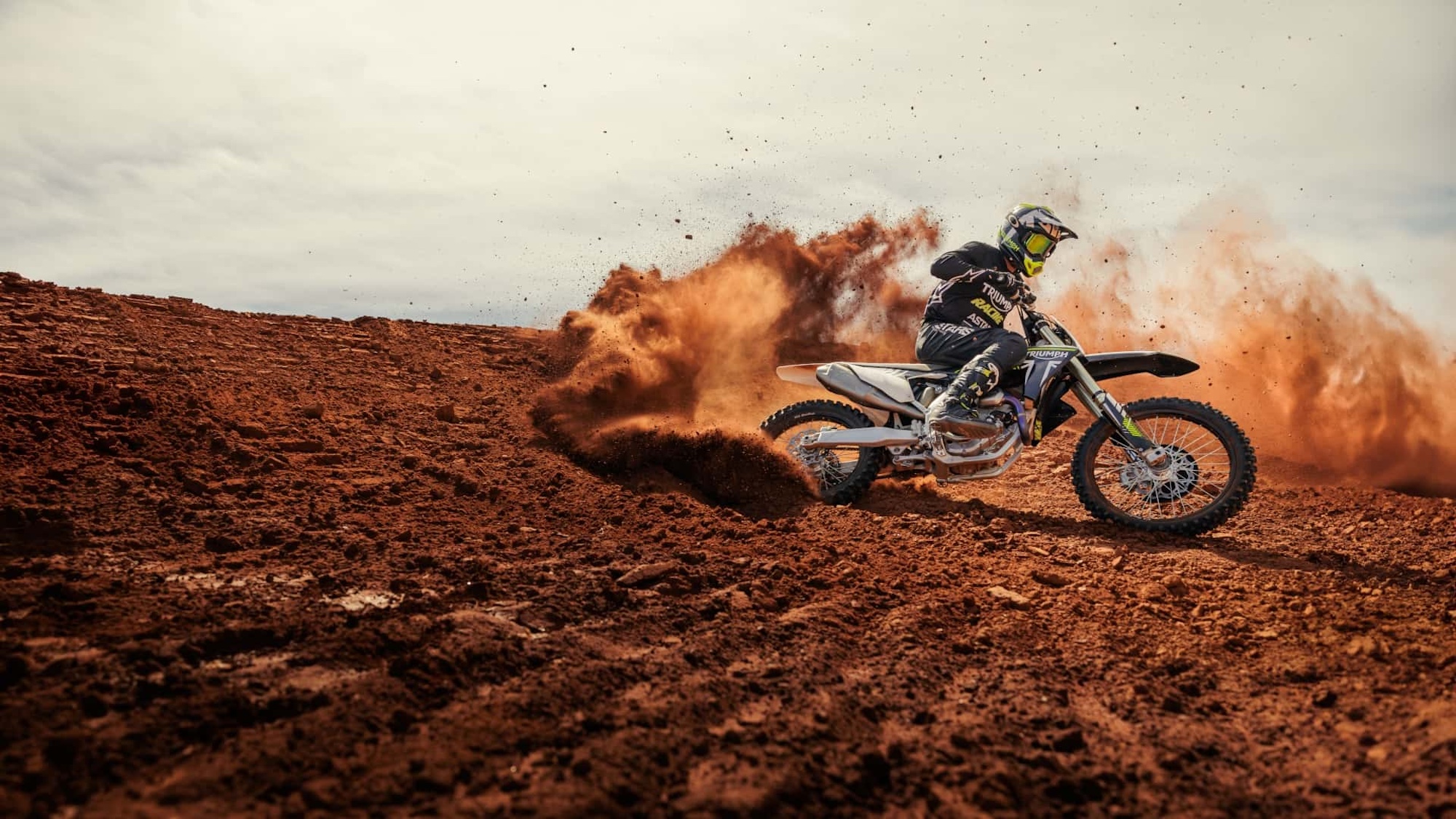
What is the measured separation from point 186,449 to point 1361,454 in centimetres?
1189

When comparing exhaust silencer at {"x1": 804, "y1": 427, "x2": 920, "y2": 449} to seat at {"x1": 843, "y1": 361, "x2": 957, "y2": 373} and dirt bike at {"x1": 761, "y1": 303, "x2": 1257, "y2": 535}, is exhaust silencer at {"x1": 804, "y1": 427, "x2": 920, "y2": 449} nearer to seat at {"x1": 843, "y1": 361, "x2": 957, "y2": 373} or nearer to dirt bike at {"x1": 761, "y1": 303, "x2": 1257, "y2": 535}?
dirt bike at {"x1": 761, "y1": 303, "x2": 1257, "y2": 535}

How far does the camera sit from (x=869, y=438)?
858 cm

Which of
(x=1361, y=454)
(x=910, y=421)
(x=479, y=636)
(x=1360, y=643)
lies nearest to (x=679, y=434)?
(x=910, y=421)

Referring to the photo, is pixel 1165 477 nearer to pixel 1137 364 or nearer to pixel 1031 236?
pixel 1137 364

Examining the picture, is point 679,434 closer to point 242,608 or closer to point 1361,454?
point 242,608

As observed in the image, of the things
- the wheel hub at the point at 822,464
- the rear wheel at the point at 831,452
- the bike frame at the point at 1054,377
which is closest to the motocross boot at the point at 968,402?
the bike frame at the point at 1054,377

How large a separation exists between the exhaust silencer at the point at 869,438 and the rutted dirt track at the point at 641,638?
585mm

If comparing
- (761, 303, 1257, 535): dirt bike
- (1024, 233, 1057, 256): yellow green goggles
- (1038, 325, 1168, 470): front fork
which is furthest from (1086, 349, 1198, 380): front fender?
(1024, 233, 1057, 256): yellow green goggles

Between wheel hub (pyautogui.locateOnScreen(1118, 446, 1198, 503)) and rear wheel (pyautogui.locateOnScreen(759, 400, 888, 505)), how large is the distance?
207cm

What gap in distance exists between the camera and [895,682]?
4504 mm

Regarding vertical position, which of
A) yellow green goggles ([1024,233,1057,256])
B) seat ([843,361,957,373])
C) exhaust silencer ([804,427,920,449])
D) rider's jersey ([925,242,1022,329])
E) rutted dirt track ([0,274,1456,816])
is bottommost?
rutted dirt track ([0,274,1456,816])

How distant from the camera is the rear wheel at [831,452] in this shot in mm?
8688

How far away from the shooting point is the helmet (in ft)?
27.2

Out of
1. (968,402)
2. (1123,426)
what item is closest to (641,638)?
(968,402)
